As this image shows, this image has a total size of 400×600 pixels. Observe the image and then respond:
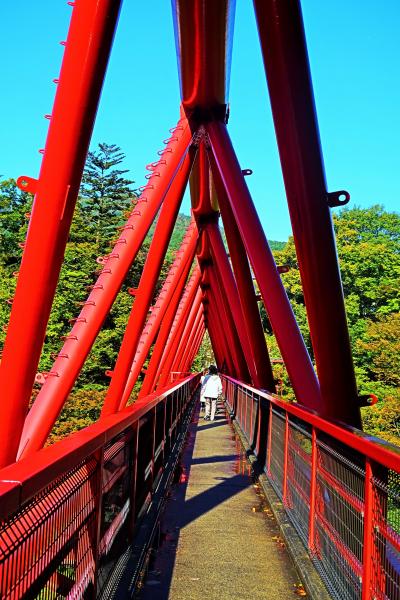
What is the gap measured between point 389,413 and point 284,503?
97.2ft

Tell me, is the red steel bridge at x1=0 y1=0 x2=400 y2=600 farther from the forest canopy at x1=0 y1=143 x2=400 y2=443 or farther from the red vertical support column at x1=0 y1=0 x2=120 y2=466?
the forest canopy at x1=0 y1=143 x2=400 y2=443

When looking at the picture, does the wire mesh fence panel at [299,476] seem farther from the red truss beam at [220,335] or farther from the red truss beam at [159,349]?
the red truss beam at [220,335]

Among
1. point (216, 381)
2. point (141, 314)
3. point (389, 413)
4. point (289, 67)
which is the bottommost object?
point (389, 413)

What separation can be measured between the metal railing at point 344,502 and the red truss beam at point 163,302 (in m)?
8.95

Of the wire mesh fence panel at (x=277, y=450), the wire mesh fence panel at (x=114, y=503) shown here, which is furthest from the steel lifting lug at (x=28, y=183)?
the wire mesh fence panel at (x=277, y=450)

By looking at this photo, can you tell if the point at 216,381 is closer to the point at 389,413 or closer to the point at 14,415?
the point at 14,415

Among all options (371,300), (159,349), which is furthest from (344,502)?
(371,300)

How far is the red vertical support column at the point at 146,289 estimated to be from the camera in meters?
12.8

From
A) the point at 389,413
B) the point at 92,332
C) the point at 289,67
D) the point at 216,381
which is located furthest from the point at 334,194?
the point at 389,413

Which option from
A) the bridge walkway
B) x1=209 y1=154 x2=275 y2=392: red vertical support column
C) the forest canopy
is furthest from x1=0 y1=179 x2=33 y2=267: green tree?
the bridge walkway

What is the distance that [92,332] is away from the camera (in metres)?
10.6

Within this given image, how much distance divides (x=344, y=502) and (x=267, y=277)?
24.6 ft

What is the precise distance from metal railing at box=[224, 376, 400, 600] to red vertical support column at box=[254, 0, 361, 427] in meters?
0.98

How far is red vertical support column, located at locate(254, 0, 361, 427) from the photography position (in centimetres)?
687
